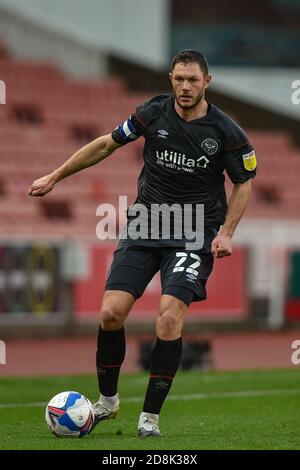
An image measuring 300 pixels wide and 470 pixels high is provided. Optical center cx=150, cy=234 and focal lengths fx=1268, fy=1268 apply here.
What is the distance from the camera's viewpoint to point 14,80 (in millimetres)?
22516

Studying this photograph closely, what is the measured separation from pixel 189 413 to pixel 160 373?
2036 mm

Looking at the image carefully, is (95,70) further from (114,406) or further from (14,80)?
(114,406)

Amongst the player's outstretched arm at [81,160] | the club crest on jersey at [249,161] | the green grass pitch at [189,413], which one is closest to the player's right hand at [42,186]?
the player's outstretched arm at [81,160]

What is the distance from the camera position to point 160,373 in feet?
24.4

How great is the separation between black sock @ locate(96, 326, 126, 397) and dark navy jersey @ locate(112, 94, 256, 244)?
85 cm

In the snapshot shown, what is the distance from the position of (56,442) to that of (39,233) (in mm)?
10901

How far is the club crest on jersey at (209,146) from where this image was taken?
766 centimetres

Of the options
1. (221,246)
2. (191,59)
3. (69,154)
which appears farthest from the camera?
(69,154)

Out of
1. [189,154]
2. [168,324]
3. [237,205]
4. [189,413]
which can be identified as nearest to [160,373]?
[168,324]

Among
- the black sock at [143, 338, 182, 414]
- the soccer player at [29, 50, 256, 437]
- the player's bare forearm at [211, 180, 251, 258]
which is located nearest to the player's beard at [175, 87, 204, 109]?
the soccer player at [29, 50, 256, 437]

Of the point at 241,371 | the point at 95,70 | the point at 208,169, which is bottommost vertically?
the point at 241,371

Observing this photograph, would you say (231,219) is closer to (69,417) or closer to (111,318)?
(111,318)

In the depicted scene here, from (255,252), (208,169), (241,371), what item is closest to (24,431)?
(208,169)

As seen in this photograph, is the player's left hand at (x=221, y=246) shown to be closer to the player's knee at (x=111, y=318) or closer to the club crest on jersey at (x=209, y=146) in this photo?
the club crest on jersey at (x=209, y=146)
